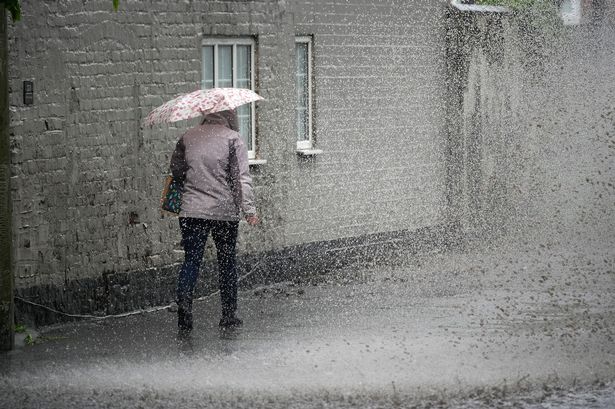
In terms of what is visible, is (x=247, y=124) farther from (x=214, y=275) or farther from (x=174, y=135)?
(x=214, y=275)

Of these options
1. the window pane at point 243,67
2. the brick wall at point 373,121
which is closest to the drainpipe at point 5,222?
the window pane at point 243,67

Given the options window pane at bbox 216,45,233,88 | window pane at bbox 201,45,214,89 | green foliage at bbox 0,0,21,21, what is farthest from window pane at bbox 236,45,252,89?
green foliage at bbox 0,0,21,21

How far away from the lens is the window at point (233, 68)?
15.8 meters

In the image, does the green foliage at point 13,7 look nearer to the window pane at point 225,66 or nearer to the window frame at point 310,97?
the window pane at point 225,66

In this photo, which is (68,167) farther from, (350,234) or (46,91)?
(350,234)

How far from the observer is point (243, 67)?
1638 centimetres

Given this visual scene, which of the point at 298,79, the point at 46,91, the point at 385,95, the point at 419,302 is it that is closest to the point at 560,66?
the point at 385,95

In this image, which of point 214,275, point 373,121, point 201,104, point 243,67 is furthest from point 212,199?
point 373,121

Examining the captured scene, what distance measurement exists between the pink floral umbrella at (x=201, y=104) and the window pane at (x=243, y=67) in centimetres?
355

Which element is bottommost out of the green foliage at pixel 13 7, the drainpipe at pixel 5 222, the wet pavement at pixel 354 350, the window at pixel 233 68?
the wet pavement at pixel 354 350

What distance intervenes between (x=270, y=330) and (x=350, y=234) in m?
6.23

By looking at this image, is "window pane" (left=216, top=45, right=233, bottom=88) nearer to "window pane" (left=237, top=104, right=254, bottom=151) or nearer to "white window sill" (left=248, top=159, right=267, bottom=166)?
"window pane" (left=237, top=104, right=254, bottom=151)

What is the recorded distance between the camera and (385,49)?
1902cm

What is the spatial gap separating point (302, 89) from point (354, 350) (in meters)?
6.99
